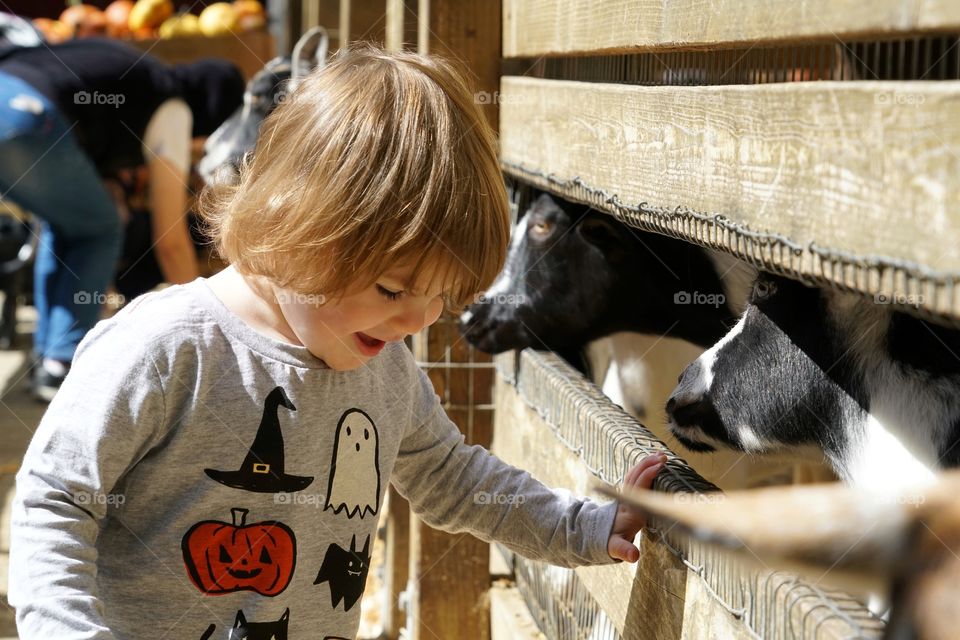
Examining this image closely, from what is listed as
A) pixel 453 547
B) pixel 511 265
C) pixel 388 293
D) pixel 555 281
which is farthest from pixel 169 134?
pixel 388 293

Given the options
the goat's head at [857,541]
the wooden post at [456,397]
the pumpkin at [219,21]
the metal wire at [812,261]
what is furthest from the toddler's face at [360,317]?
the pumpkin at [219,21]

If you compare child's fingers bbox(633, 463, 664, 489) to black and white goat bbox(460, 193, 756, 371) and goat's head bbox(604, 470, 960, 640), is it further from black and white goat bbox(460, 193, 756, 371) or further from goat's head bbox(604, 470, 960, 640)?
black and white goat bbox(460, 193, 756, 371)

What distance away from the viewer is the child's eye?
1.39 metres

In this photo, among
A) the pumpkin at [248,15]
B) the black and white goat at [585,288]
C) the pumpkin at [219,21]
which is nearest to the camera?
the black and white goat at [585,288]

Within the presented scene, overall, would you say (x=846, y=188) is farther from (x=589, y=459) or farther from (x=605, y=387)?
(x=605, y=387)

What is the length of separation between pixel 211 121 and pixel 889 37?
4220 mm

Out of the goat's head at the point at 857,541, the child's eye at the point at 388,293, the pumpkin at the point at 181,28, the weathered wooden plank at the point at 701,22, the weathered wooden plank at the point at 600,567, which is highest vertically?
the weathered wooden plank at the point at 701,22

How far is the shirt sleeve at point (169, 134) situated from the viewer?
4133mm

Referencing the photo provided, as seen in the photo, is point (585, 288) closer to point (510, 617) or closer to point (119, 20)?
point (510, 617)

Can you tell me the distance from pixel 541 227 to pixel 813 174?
5.05ft

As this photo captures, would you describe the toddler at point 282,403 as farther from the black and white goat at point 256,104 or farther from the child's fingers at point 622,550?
the black and white goat at point 256,104

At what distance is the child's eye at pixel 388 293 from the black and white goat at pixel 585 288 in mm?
981

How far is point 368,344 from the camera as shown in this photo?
1.48 meters

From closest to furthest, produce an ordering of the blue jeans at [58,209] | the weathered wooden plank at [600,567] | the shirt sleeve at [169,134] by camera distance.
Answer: the weathered wooden plank at [600,567] < the blue jeans at [58,209] < the shirt sleeve at [169,134]
